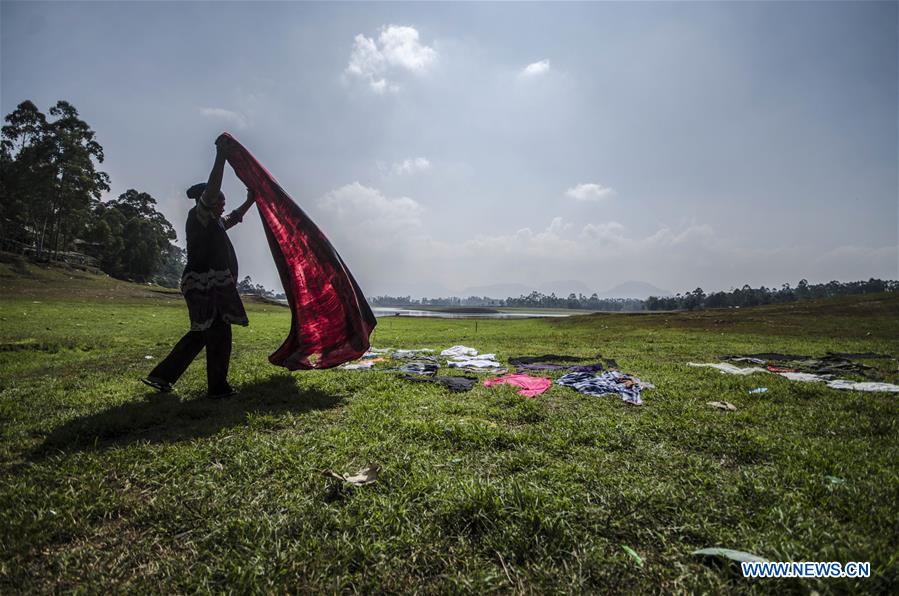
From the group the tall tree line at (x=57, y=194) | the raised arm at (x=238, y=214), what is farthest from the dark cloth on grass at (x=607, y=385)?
the tall tree line at (x=57, y=194)

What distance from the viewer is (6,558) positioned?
252 centimetres

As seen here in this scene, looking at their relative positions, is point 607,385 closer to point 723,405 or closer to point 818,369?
point 723,405

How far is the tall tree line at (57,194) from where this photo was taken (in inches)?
1937

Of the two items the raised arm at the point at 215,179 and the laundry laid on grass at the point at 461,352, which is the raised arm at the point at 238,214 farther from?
the laundry laid on grass at the point at 461,352

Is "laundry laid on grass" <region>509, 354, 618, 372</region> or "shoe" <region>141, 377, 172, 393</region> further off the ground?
"shoe" <region>141, 377, 172, 393</region>

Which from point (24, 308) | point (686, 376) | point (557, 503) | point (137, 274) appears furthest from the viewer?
point (137, 274)

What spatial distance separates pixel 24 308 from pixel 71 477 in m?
31.3

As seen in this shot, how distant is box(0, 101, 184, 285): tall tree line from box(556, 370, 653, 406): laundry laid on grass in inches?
2819

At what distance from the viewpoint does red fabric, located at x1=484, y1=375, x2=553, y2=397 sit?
7.06 m

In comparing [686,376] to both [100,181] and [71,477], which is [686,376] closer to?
[71,477]

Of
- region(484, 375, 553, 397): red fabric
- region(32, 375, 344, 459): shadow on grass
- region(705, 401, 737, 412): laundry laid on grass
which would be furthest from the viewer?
region(484, 375, 553, 397): red fabric

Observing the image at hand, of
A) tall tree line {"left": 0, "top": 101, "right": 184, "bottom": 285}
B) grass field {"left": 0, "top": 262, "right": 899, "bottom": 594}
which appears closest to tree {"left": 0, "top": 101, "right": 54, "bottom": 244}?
tall tree line {"left": 0, "top": 101, "right": 184, "bottom": 285}

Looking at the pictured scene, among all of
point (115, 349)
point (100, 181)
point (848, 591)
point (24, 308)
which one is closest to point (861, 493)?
point (848, 591)

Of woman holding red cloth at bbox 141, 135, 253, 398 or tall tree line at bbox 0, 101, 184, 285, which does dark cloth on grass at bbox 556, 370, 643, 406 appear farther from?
tall tree line at bbox 0, 101, 184, 285
